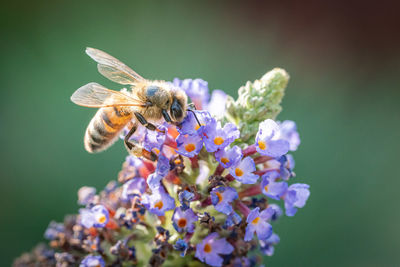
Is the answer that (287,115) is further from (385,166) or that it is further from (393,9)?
(393,9)

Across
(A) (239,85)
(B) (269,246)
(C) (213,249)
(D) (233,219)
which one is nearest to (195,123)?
(D) (233,219)

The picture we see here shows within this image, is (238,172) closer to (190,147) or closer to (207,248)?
(190,147)

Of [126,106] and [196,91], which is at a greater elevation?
[196,91]

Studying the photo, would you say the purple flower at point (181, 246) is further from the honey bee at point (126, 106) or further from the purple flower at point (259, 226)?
the honey bee at point (126, 106)

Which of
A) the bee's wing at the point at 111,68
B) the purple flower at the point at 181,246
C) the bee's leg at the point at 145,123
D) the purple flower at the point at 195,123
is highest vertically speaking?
the bee's wing at the point at 111,68

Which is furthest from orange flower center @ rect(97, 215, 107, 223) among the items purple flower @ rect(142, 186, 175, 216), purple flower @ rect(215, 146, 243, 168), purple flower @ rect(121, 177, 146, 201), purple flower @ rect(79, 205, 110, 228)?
purple flower @ rect(215, 146, 243, 168)

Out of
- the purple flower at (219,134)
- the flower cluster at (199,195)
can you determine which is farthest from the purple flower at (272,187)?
the purple flower at (219,134)
